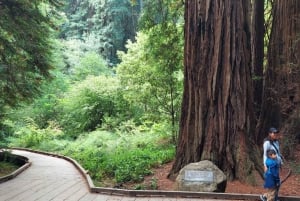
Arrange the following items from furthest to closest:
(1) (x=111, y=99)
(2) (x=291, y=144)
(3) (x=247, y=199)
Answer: (1) (x=111, y=99), (2) (x=291, y=144), (3) (x=247, y=199)

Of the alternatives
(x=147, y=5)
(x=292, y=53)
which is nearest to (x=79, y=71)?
(x=147, y=5)

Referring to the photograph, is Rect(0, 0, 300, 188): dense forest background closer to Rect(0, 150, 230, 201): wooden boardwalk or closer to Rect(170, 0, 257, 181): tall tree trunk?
Rect(170, 0, 257, 181): tall tree trunk

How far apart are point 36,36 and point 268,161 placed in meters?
8.24

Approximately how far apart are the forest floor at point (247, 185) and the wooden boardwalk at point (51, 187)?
1229 millimetres

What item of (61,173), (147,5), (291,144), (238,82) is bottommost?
(61,173)

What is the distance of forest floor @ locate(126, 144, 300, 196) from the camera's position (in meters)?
8.00

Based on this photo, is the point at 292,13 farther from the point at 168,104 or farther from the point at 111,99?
the point at 111,99

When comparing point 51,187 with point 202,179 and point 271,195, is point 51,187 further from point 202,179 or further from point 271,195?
point 271,195

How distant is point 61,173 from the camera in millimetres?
11531

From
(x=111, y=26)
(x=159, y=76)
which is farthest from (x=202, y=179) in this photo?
(x=111, y=26)

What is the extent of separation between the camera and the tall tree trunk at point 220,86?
8.75 metres

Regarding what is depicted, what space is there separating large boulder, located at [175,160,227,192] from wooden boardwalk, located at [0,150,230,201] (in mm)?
489

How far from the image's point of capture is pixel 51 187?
29.3 ft

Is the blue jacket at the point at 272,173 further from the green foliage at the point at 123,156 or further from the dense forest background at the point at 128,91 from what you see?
the green foliage at the point at 123,156
